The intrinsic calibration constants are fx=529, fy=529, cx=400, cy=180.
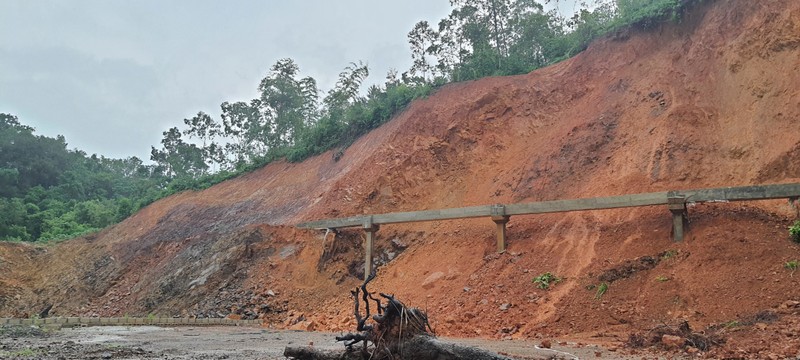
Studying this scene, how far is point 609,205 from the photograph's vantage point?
11.8 metres

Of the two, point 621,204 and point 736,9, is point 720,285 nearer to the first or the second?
point 621,204

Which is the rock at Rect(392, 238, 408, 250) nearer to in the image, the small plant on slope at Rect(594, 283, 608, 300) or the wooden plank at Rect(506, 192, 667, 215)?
the wooden plank at Rect(506, 192, 667, 215)

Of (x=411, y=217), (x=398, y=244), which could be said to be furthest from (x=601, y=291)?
(x=398, y=244)

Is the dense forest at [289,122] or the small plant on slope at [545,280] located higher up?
the dense forest at [289,122]

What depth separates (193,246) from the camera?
79.4 ft

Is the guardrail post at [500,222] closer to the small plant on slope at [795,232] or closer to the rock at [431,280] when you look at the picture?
the rock at [431,280]

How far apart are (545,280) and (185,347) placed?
760 centimetres

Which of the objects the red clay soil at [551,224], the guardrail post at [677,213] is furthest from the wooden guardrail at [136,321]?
the guardrail post at [677,213]

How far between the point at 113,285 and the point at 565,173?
2124cm

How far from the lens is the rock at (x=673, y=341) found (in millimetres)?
7770

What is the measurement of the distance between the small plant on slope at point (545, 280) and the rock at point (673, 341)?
12.5 feet

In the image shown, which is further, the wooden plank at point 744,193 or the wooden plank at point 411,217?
the wooden plank at point 411,217

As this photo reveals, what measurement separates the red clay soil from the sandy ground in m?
1.22

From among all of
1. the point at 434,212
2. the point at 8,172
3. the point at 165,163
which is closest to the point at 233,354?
the point at 434,212
